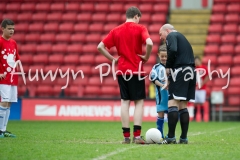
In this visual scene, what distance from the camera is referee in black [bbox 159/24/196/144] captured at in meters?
8.50

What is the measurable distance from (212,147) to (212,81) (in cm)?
1269

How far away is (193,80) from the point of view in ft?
28.4

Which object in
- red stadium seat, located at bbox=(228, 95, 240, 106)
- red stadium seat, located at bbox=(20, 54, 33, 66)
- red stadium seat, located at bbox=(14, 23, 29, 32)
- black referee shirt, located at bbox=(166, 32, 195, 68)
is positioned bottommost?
red stadium seat, located at bbox=(228, 95, 240, 106)

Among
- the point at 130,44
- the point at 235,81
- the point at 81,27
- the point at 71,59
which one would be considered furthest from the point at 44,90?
the point at 130,44

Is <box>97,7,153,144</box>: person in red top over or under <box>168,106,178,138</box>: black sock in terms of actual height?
over

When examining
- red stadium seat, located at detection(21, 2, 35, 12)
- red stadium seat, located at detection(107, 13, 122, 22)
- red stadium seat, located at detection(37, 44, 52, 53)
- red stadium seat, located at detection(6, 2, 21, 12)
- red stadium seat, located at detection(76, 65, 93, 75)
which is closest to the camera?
red stadium seat, located at detection(76, 65, 93, 75)

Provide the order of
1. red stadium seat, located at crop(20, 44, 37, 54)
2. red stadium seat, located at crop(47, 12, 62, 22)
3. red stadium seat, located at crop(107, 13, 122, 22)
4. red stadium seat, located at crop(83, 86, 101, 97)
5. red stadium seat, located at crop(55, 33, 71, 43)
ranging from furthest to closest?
red stadium seat, located at crop(47, 12, 62, 22) < red stadium seat, located at crop(107, 13, 122, 22) < red stadium seat, located at crop(55, 33, 71, 43) < red stadium seat, located at crop(20, 44, 37, 54) < red stadium seat, located at crop(83, 86, 101, 97)

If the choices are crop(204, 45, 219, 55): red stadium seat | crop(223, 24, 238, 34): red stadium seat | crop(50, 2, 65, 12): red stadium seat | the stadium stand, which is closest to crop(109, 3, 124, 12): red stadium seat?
the stadium stand

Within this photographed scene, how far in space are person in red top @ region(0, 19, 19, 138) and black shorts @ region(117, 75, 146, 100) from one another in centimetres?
238

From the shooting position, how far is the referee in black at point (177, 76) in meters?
8.50

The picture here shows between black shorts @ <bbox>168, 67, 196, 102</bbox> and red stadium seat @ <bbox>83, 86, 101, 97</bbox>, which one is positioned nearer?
black shorts @ <bbox>168, 67, 196, 102</bbox>

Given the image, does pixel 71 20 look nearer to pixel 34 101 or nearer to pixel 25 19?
pixel 25 19

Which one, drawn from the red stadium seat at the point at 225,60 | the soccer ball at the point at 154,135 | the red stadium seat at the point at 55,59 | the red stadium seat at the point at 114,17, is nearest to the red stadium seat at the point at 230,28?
the red stadium seat at the point at 225,60

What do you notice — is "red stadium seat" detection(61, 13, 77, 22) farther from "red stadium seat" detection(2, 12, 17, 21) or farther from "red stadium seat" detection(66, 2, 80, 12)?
"red stadium seat" detection(2, 12, 17, 21)
